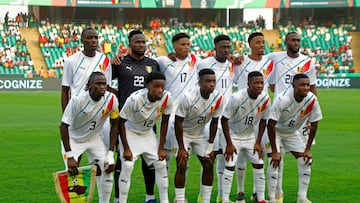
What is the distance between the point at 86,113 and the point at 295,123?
3.11 m

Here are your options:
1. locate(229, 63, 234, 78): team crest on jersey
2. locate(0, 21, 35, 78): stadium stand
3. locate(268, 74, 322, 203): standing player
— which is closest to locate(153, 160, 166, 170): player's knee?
locate(268, 74, 322, 203): standing player

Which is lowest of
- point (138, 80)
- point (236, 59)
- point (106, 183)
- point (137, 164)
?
point (137, 164)

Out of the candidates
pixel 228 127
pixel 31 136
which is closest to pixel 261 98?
pixel 228 127

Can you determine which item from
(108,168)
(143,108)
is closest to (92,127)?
(108,168)

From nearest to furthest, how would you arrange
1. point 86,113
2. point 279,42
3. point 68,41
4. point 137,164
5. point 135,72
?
point 86,113
point 135,72
point 137,164
point 68,41
point 279,42

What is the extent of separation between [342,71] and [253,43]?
40973mm

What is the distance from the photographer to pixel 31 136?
19.1m

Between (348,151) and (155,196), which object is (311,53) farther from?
(155,196)

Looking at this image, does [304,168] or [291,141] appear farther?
[291,141]

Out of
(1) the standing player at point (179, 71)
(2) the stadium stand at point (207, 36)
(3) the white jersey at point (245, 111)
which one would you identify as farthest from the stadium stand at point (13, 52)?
(3) the white jersey at point (245, 111)

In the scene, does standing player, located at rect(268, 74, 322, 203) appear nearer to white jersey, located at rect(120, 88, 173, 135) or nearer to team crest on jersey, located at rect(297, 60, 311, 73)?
team crest on jersey, located at rect(297, 60, 311, 73)

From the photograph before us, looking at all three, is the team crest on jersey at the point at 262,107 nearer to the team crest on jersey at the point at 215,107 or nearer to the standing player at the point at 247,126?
the standing player at the point at 247,126

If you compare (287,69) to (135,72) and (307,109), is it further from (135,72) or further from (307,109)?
(135,72)

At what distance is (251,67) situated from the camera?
34.9ft
